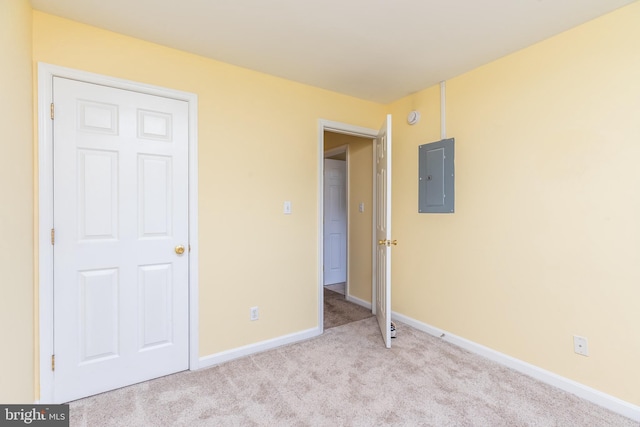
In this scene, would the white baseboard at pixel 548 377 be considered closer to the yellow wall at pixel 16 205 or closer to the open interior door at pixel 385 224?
the open interior door at pixel 385 224

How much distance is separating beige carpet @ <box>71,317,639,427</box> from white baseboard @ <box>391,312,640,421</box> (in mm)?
53

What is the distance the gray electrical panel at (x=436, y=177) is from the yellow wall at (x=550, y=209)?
0.25 ft

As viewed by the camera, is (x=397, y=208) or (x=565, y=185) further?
(x=397, y=208)

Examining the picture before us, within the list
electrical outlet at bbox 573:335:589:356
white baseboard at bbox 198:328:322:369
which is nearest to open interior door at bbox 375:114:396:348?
white baseboard at bbox 198:328:322:369

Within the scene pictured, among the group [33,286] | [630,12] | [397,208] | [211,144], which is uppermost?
[630,12]

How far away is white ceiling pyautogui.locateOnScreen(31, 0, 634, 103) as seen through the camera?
1.69 metres

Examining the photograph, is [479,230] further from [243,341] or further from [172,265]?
[172,265]

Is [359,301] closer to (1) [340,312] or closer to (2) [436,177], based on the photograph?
(1) [340,312]

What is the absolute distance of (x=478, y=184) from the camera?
Answer: 8.16 feet

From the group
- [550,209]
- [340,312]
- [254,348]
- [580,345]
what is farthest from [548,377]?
[254,348]

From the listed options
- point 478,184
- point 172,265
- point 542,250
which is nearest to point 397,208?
point 478,184

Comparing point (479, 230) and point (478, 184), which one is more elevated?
point (478, 184)

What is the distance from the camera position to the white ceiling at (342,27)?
1694 mm

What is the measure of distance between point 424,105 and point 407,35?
1.04 metres
